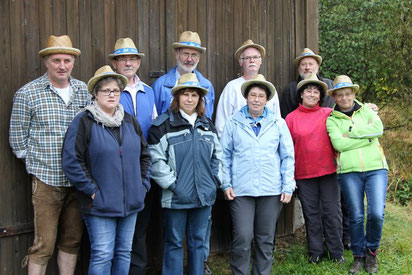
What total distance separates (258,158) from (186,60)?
1.30m

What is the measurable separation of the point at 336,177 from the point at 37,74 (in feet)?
10.9

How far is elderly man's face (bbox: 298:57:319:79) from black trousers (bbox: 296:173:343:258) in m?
1.52

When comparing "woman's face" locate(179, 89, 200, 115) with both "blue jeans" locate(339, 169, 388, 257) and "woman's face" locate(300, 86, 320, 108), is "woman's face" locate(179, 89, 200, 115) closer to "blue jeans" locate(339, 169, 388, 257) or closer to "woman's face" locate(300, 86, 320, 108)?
"woman's face" locate(300, 86, 320, 108)

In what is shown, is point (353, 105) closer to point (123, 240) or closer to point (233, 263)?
point (233, 263)

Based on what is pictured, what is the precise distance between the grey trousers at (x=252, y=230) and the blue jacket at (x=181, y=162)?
0.42 m

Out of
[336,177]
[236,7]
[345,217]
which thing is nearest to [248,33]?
[236,7]

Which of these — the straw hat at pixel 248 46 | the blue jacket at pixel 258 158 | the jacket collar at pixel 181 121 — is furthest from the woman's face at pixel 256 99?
the straw hat at pixel 248 46

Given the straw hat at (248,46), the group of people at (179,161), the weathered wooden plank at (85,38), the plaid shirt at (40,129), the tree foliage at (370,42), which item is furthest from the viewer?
the tree foliage at (370,42)

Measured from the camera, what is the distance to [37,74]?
14.5 feet

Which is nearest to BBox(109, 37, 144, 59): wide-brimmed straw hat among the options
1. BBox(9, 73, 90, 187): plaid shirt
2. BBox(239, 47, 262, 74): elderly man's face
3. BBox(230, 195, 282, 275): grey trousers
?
BBox(9, 73, 90, 187): plaid shirt

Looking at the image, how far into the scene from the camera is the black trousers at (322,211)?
17.7ft

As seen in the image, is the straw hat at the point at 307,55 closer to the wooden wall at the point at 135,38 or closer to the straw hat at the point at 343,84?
the wooden wall at the point at 135,38

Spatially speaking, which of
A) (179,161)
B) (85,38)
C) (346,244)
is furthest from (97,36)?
(346,244)

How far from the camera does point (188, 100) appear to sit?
443cm
